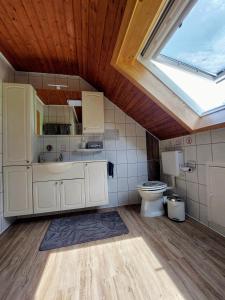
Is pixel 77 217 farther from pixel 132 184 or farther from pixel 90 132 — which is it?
pixel 90 132

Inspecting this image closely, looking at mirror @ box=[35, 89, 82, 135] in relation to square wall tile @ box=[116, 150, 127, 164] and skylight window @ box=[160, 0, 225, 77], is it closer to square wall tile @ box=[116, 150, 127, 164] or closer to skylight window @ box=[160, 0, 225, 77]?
square wall tile @ box=[116, 150, 127, 164]

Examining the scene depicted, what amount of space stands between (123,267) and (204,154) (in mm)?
1510

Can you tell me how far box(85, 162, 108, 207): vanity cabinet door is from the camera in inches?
95.7

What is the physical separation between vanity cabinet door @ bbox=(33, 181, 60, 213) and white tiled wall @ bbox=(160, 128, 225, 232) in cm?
184

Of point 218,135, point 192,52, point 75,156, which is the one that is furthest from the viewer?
point 75,156

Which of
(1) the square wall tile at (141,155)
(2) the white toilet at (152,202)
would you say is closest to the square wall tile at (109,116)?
(1) the square wall tile at (141,155)

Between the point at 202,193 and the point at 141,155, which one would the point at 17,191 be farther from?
the point at 202,193

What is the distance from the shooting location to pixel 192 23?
1270mm

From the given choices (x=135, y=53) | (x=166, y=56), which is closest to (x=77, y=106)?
(x=135, y=53)

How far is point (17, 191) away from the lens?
2186 millimetres

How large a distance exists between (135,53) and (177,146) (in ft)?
4.90

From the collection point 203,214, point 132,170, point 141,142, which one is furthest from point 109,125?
point 203,214

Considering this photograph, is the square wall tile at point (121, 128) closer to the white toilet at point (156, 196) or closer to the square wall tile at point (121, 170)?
the square wall tile at point (121, 170)

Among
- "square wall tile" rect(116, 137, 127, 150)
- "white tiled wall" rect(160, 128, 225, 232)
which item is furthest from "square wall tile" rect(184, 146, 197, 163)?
"square wall tile" rect(116, 137, 127, 150)
